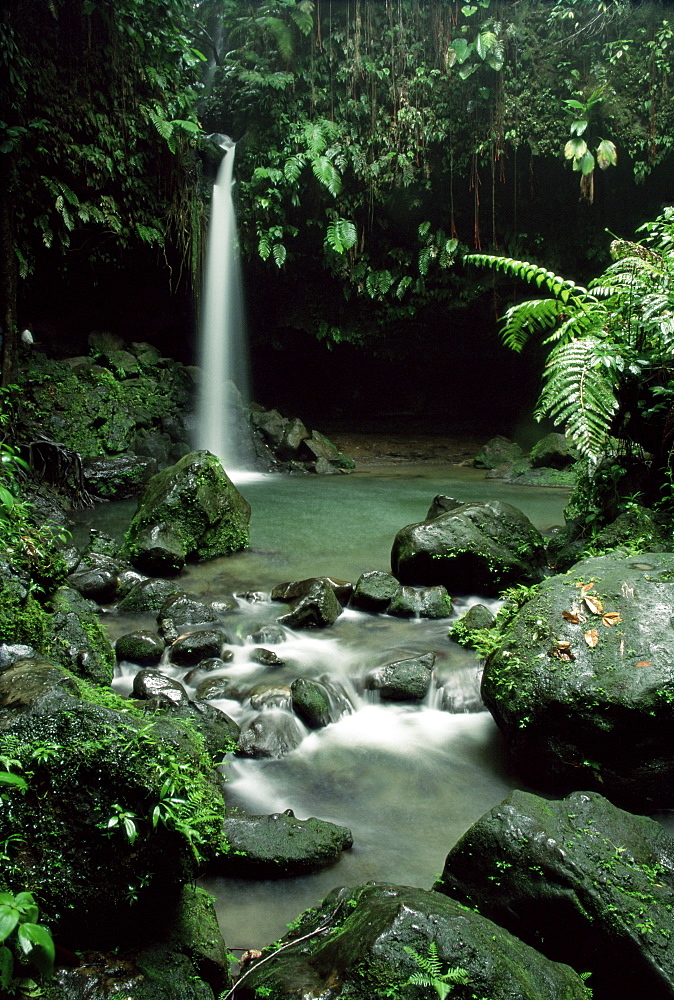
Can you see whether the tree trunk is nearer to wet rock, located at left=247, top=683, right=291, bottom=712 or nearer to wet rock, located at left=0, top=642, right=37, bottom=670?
wet rock, located at left=247, top=683, right=291, bottom=712

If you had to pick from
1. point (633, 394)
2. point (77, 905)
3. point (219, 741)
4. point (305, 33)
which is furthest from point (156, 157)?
point (77, 905)

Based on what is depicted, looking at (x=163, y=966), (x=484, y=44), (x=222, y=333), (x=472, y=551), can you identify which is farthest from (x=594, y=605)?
(x=222, y=333)

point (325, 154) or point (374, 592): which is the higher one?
point (325, 154)

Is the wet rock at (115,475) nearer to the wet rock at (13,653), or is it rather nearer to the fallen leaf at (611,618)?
the wet rock at (13,653)

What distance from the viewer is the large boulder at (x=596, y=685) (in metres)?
2.88

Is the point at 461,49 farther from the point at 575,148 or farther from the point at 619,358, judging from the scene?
the point at 619,358

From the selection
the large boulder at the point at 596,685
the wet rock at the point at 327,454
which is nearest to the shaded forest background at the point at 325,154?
the wet rock at the point at 327,454

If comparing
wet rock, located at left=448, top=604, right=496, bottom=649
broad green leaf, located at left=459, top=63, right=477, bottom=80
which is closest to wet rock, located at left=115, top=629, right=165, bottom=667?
wet rock, located at left=448, top=604, right=496, bottom=649

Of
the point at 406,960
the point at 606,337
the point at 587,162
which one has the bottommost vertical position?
the point at 406,960

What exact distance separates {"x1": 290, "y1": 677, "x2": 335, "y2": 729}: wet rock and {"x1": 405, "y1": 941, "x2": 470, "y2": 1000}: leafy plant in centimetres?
220

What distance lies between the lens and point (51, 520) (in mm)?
7352

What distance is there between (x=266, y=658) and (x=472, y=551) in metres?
2.08

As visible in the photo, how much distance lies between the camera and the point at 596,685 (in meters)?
2.98

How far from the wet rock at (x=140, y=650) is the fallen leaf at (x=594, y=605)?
281cm
